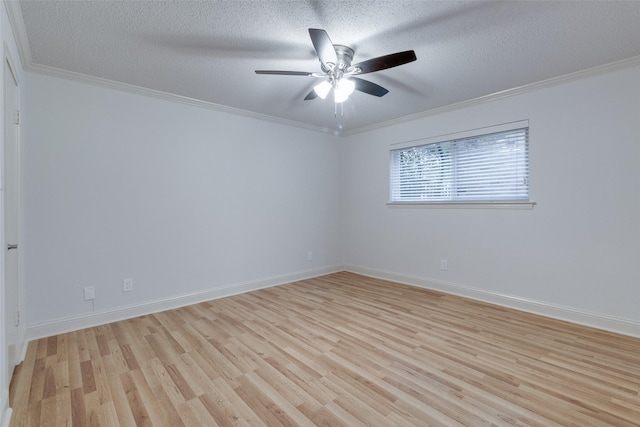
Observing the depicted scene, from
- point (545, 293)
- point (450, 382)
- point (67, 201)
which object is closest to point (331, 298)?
Result: point (450, 382)

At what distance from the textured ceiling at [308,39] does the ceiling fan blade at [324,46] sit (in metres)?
0.22

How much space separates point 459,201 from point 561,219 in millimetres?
1038

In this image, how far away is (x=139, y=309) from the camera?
316 cm

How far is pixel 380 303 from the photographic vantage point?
3.52 meters

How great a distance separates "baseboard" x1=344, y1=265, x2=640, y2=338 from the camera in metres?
2.69

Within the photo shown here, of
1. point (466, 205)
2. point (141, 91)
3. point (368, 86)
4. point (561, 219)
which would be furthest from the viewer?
point (466, 205)

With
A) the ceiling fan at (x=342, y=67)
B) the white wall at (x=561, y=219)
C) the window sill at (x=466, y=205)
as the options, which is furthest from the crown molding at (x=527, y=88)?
the ceiling fan at (x=342, y=67)

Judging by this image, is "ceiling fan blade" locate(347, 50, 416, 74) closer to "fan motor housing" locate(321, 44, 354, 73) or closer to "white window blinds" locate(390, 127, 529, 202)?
"fan motor housing" locate(321, 44, 354, 73)

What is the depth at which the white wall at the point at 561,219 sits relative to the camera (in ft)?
8.78

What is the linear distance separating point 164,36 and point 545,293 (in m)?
4.18

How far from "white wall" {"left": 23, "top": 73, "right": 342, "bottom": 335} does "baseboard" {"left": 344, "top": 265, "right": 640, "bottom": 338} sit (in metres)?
1.76

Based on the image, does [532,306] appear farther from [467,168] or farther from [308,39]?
[308,39]

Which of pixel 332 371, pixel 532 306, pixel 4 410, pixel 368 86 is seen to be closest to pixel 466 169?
pixel 532 306

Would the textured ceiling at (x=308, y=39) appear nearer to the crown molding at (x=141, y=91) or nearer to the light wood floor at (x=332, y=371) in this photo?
the crown molding at (x=141, y=91)
